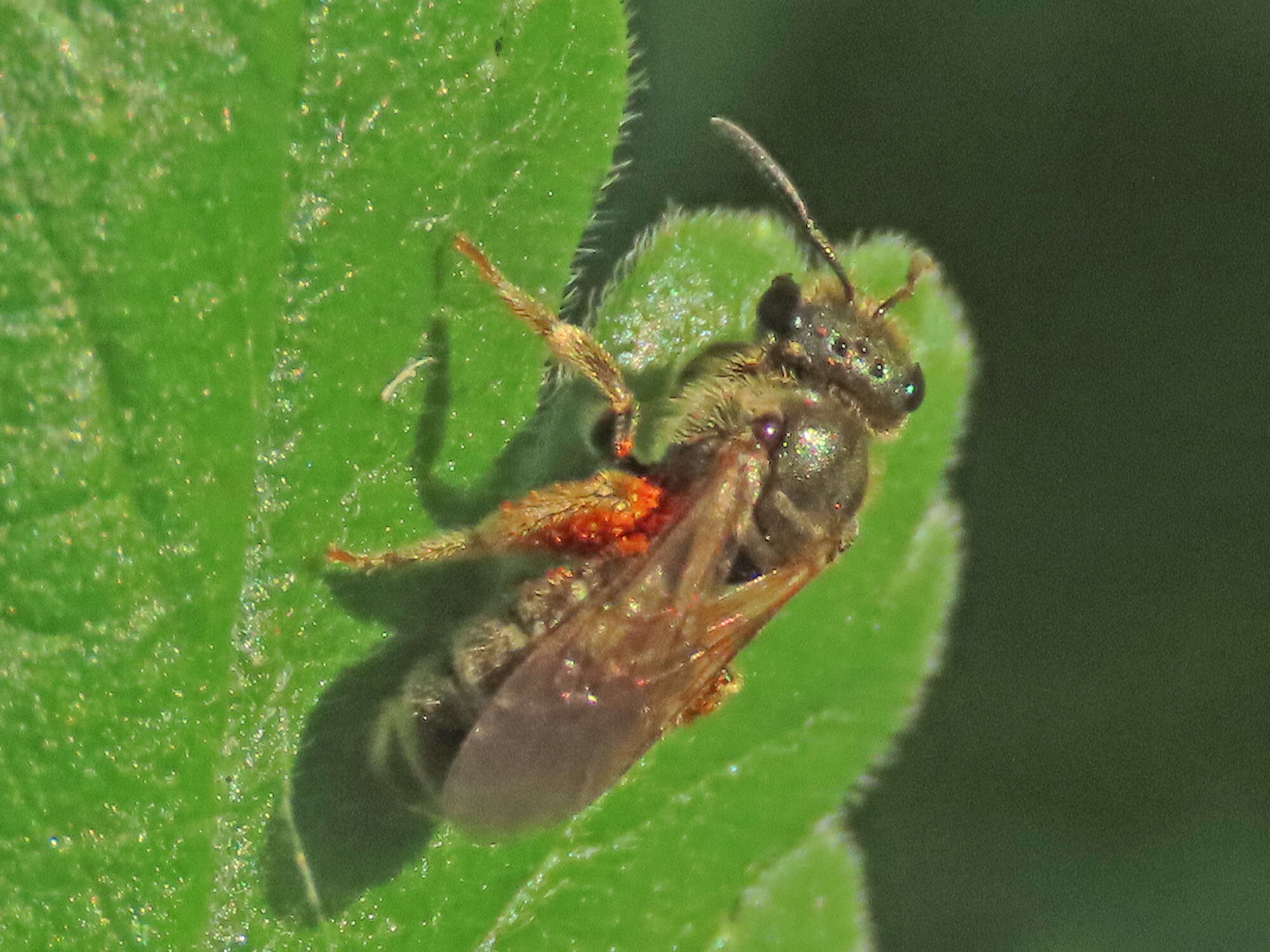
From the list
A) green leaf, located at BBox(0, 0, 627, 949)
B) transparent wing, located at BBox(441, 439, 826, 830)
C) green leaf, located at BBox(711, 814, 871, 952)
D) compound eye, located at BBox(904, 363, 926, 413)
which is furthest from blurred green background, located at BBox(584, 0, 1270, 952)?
green leaf, located at BBox(0, 0, 627, 949)

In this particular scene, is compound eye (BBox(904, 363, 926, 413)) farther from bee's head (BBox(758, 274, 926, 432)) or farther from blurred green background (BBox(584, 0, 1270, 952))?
blurred green background (BBox(584, 0, 1270, 952))

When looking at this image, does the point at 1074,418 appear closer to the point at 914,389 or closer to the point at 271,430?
the point at 914,389

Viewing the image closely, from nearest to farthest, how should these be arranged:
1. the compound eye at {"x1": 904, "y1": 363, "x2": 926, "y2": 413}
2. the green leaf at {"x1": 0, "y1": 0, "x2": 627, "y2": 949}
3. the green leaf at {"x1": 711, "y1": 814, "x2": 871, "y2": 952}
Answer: the green leaf at {"x1": 0, "y1": 0, "x2": 627, "y2": 949} → the compound eye at {"x1": 904, "y1": 363, "x2": 926, "y2": 413} → the green leaf at {"x1": 711, "y1": 814, "x2": 871, "y2": 952}

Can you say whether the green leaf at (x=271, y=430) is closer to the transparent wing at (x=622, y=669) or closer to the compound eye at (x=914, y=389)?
the transparent wing at (x=622, y=669)

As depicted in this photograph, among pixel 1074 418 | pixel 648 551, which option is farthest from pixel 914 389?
pixel 1074 418

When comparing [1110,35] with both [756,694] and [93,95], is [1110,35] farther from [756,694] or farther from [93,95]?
[93,95]

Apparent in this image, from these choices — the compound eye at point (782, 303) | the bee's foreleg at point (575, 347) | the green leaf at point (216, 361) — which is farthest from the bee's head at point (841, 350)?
the green leaf at point (216, 361)

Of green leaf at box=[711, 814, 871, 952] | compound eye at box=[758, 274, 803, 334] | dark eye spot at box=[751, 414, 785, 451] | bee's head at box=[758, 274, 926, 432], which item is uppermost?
compound eye at box=[758, 274, 803, 334]
